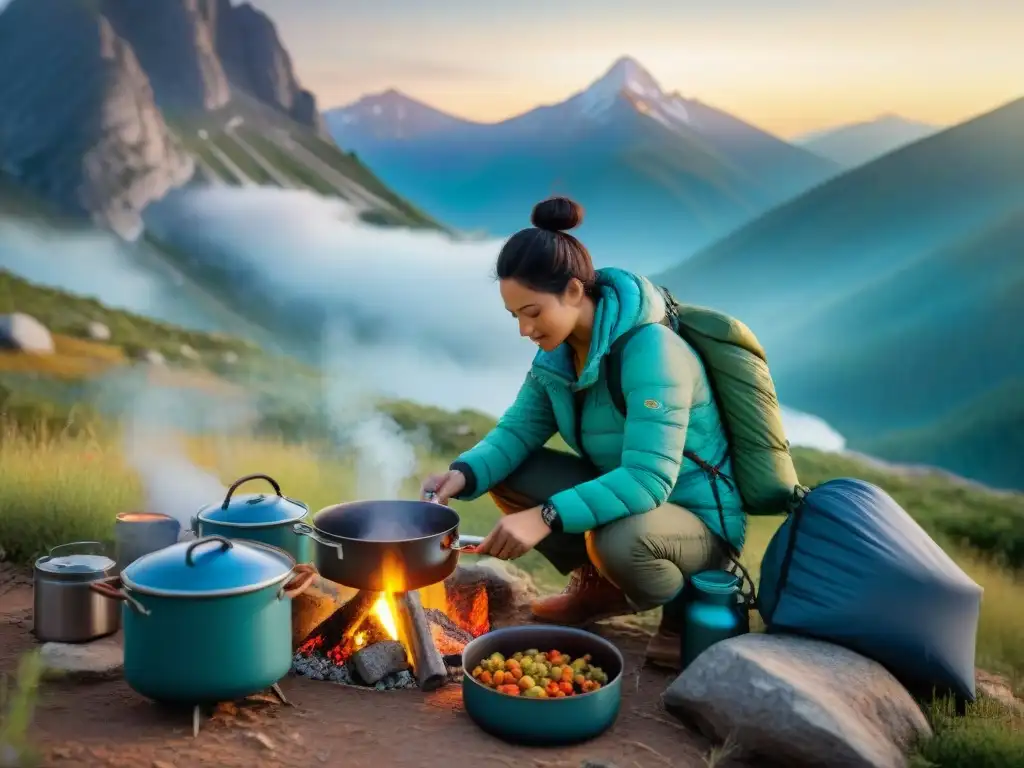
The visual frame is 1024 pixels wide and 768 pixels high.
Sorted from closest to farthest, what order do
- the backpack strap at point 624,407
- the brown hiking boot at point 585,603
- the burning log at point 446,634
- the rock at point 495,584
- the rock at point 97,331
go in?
the backpack strap at point 624,407 → the burning log at point 446,634 → the brown hiking boot at point 585,603 → the rock at point 495,584 → the rock at point 97,331

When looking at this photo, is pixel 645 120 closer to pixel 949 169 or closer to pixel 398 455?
pixel 949 169

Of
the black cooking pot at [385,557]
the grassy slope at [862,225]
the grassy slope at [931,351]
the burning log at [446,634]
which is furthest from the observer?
the grassy slope at [862,225]

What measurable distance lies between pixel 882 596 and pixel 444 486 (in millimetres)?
1707

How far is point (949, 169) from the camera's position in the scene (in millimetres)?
11367

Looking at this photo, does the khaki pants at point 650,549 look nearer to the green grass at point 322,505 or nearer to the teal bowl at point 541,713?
the teal bowl at point 541,713

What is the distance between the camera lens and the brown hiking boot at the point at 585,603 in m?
4.04

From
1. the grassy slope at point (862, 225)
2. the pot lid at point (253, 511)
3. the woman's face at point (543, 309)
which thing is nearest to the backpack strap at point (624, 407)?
the woman's face at point (543, 309)

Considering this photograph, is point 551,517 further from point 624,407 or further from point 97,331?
point 97,331

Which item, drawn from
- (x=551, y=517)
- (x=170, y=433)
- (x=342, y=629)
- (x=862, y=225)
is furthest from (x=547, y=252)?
(x=862, y=225)

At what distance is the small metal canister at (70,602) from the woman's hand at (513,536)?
5.01ft

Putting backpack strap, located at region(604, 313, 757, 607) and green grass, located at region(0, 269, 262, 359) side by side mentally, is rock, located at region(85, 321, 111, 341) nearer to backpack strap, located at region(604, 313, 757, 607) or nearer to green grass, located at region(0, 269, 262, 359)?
green grass, located at region(0, 269, 262, 359)

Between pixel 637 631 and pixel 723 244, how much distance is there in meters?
9.60

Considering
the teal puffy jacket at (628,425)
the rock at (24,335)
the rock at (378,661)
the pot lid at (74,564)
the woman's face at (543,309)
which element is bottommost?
the rock at (378,661)

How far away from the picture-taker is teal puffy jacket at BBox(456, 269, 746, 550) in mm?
3285
